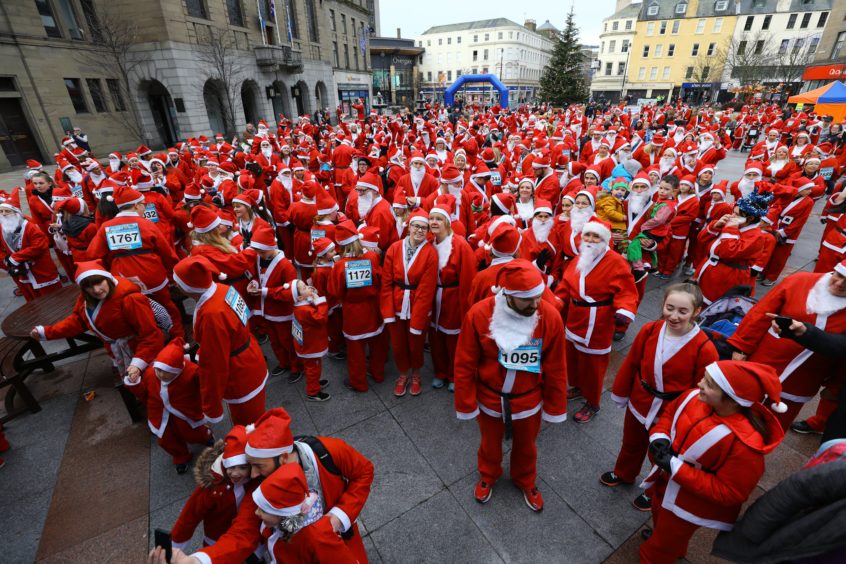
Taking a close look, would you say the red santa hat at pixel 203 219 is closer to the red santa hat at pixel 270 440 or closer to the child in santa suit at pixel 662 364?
the red santa hat at pixel 270 440

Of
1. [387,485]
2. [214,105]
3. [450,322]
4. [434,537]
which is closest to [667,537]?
[434,537]

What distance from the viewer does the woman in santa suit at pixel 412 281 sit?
413cm

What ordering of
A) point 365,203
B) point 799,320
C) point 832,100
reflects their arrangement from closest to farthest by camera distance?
point 799,320 → point 365,203 → point 832,100

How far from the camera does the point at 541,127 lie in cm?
1780

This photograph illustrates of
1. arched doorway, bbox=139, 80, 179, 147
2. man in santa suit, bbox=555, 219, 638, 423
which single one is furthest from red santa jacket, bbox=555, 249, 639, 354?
arched doorway, bbox=139, 80, 179, 147

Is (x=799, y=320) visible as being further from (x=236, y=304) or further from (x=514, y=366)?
(x=236, y=304)

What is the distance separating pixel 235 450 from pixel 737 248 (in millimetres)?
5338

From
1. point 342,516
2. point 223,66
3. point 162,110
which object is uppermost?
point 223,66

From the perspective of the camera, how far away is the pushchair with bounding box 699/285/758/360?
3482 millimetres

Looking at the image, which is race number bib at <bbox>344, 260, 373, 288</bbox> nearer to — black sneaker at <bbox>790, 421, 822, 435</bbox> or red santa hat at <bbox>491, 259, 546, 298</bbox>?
red santa hat at <bbox>491, 259, 546, 298</bbox>

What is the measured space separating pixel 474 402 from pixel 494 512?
3.53 feet

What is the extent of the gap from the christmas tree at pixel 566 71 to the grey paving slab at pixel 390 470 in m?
37.3

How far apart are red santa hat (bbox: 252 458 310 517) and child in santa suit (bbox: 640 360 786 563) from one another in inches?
78.0

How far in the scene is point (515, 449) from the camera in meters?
3.17
